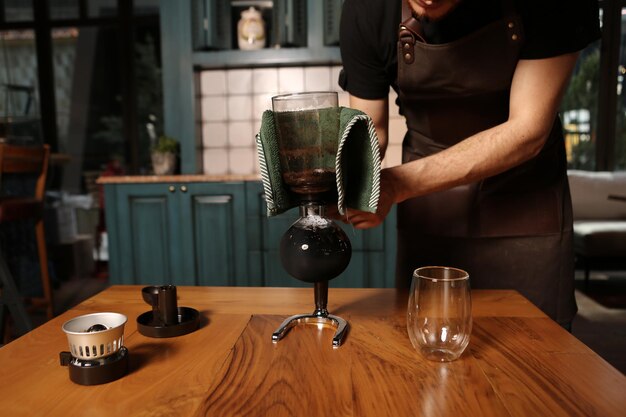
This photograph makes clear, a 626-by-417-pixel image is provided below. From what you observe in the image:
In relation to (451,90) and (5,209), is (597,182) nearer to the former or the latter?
(451,90)

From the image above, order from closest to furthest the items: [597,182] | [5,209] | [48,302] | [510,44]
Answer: [510,44] < [5,209] < [48,302] < [597,182]

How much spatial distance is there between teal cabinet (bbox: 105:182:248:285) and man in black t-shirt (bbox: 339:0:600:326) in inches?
Result: 61.9

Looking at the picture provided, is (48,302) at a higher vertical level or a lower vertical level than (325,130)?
lower

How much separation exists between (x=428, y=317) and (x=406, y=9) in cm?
79

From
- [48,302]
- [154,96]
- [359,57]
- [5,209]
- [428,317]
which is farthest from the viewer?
[154,96]

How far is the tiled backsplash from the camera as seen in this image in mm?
3180

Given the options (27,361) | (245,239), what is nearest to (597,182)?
(245,239)

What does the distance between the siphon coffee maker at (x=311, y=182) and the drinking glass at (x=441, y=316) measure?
134 millimetres

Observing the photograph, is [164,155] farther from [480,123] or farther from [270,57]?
[480,123]

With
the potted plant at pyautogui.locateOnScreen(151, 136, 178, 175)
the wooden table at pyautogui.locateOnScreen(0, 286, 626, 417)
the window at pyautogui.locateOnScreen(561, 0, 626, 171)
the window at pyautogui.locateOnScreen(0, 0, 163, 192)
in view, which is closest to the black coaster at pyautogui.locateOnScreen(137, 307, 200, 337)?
the wooden table at pyautogui.locateOnScreen(0, 286, 626, 417)

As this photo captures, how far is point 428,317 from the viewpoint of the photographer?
2.40 feet

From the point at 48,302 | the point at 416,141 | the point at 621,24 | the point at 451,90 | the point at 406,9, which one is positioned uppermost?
the point at 621,24

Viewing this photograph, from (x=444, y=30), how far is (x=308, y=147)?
582 mm

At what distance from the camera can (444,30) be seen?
119 centimetres
